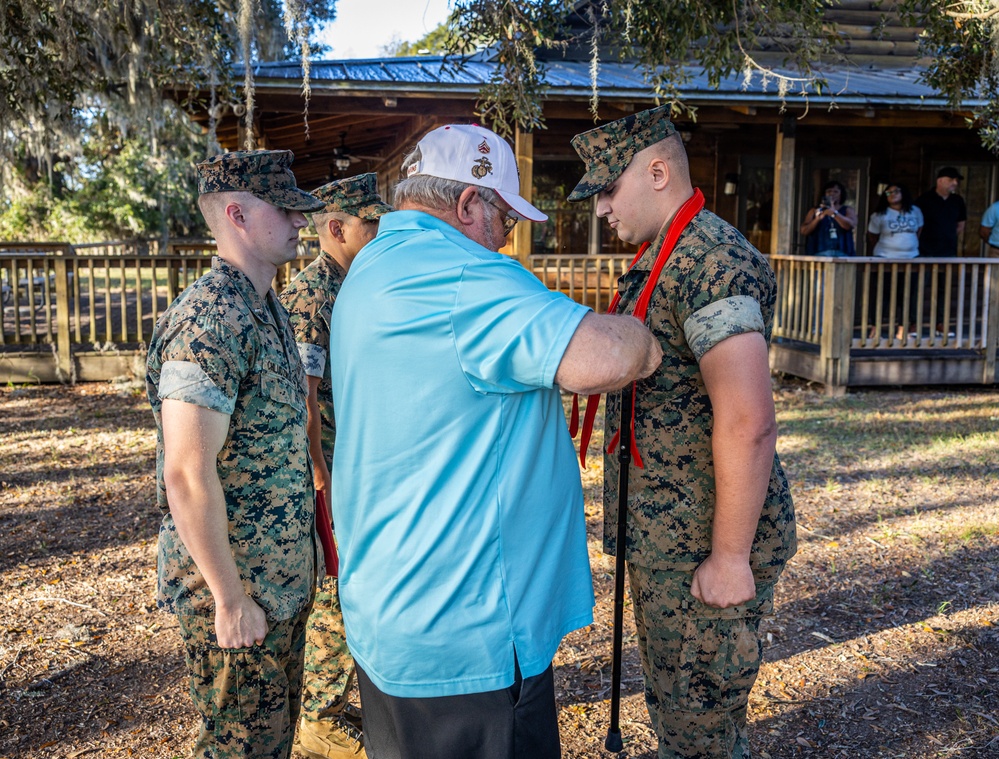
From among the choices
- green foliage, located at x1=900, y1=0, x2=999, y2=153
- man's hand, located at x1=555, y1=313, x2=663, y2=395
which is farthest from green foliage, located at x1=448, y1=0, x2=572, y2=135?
man's hand, located at x1=555, y1=313, x2=663, y2=395

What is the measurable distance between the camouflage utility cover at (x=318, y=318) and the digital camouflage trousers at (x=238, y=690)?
103 centimetres

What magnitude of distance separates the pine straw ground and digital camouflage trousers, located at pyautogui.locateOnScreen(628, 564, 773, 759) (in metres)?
0.91

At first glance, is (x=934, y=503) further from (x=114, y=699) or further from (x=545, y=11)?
(x=114, y=699)

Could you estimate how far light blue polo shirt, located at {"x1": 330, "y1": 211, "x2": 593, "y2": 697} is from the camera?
5.44 feet

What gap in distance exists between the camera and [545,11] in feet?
17.8

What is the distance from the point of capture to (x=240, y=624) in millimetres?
2221

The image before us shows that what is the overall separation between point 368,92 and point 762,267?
8.81m

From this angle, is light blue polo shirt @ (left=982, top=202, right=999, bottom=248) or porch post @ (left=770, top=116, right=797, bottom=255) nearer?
A: light blue polo shirt @ (left=982, top=202, right=999, bottom=248)

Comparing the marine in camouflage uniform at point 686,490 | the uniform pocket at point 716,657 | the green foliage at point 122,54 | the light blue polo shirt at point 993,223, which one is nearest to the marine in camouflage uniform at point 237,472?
the marine in camouflage uniform at point 686,490

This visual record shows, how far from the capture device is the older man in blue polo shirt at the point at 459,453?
5.42 feet

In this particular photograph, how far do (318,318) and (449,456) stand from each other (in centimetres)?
164

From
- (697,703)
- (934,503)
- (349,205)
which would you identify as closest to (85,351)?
(349,205)

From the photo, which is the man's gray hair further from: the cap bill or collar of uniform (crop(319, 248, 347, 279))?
collar of uniform (crop(319, 248, 347, 279))

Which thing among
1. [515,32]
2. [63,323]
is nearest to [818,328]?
[515,32]
